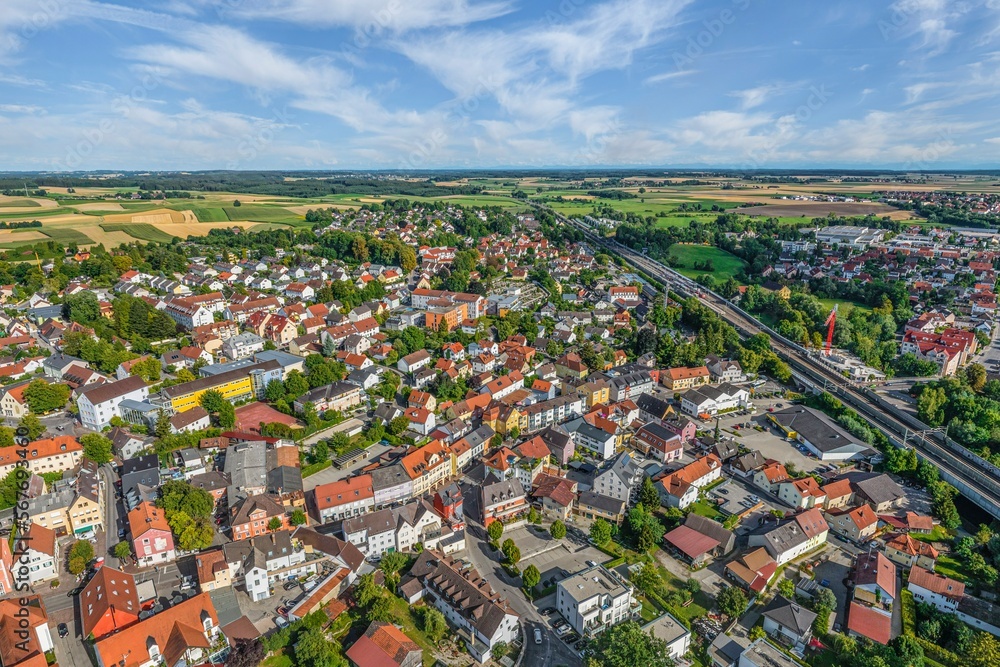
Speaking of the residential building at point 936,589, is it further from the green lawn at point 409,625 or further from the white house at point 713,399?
the green lawn at point 409,625

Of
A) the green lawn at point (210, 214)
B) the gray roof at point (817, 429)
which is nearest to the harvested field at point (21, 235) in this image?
the green lawn at point (210, 214)

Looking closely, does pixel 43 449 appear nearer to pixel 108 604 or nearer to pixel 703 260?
pixel 108 604

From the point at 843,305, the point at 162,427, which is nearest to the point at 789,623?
the point at 162,427

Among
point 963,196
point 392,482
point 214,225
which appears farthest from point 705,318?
point 963,196

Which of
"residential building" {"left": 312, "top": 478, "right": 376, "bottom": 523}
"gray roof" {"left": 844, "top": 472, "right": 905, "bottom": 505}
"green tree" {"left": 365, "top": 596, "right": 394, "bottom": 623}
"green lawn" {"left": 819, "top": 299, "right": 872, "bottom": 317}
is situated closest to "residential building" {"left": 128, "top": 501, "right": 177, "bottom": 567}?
"residential building" {"left": 312, "top": 478, "right": 376, "bottom": 523}

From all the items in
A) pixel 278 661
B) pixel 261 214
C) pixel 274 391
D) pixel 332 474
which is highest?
pixel 261 214

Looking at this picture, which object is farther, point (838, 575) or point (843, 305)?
point (843, 305)

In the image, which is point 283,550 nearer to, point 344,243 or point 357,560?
point 357,560
